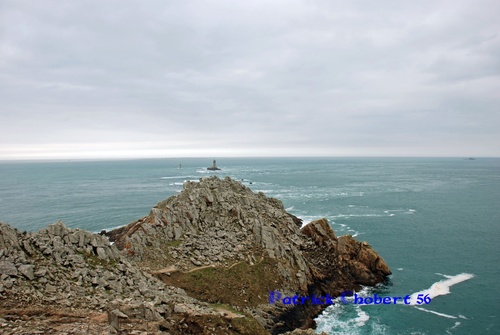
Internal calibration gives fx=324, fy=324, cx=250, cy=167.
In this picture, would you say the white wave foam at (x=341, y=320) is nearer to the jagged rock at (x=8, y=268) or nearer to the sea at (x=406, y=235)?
the sea at (x=406, y=235)

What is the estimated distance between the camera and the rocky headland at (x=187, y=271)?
2164 centimetres

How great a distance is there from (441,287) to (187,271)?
34049mm

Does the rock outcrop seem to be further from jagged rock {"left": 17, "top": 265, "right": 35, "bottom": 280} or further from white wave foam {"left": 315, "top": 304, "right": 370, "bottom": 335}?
jagged rock {"left": 17, "top": 265, "right": 35, "bottom": 280}

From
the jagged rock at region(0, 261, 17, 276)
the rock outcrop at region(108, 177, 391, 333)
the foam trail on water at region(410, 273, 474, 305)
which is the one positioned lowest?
the foam trail on water at region(410, 273, 474, 305)

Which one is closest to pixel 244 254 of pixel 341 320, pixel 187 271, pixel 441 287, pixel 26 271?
pixel 187 271

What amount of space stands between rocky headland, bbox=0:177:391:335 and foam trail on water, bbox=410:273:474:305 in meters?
5.46

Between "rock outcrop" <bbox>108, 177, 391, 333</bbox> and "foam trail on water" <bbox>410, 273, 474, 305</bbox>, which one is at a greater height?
"rock outcrop" <bbox>108, 177, 391, 333</bbox>

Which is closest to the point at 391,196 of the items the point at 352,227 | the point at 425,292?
the point at 352,227

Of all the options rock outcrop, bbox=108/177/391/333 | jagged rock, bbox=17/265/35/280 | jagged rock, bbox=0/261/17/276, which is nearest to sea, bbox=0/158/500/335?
rock outcrop, bbox=108/177/391/333

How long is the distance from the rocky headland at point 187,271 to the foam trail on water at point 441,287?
5.46m

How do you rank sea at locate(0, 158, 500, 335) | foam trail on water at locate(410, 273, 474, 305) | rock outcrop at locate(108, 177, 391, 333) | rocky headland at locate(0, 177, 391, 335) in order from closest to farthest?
rocky headland at locate(0, 177, 391, 335) → rock outcrop at locate(108, 177, 391, 333) → sea at locate(0, 158, 500, 335) → foam trail on water at locate(410, 273, 474, 305)

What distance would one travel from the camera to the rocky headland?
21.6 m

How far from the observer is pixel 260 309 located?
34031 mm

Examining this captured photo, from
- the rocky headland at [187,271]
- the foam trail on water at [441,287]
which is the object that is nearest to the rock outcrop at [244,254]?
the rocky headland at [187,271]
